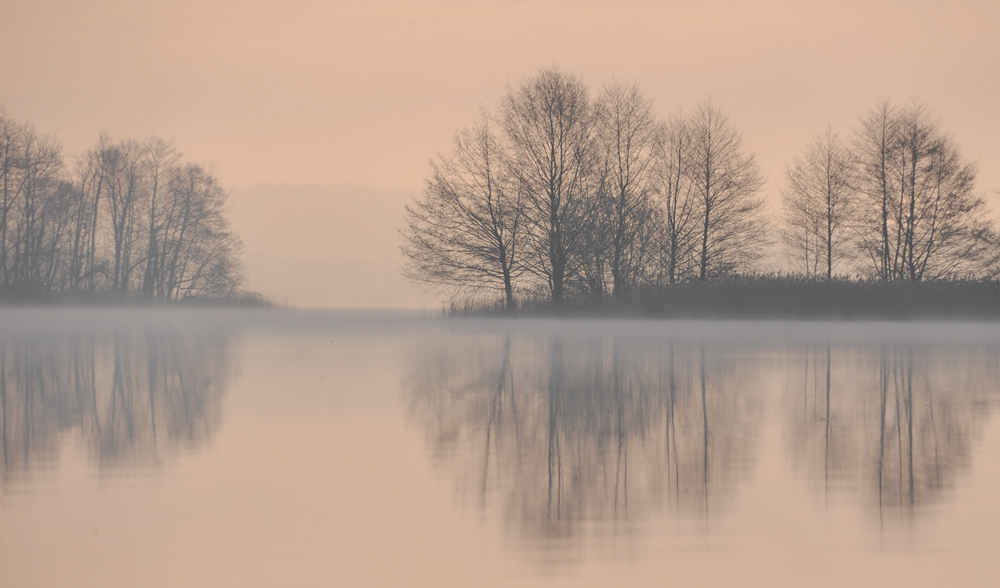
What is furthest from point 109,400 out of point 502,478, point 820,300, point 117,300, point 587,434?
point 117,300

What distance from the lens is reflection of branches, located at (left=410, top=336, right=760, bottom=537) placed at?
6.40 meters

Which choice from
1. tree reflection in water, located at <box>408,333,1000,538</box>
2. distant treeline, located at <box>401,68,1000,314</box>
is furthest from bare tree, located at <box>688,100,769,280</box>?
tree reflection in water, located at <box>408,333,1000,538</box>

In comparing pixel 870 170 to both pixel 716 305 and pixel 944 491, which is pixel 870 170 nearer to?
pixel 716 305

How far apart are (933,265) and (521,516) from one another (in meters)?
45.1

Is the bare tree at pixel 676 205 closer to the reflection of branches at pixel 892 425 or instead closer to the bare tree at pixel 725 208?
the bare tree at pixel 725 208

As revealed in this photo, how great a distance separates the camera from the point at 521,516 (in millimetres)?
5945

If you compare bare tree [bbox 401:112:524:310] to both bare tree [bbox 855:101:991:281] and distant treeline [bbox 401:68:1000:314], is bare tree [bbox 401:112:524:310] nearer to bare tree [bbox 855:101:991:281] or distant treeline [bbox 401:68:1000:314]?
distant treeline [bbox 401:68:1000:314]

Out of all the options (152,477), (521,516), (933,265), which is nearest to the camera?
(521,516)

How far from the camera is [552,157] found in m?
43.6

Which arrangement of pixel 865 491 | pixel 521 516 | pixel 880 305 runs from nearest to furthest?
pixel 521 516
pixel 865 491
pixel 880 305

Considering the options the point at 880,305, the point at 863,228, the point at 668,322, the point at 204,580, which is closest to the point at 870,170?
the point at 863,228

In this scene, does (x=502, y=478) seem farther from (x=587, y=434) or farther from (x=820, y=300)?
(x=820, y=300)

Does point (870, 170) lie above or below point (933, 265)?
above

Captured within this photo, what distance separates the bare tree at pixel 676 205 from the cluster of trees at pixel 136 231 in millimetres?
34800
